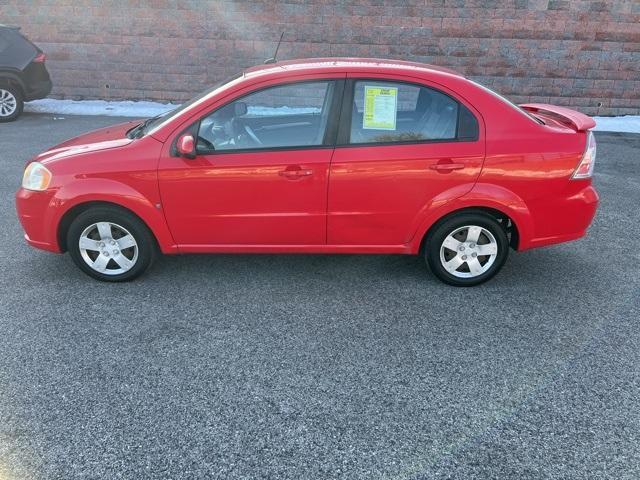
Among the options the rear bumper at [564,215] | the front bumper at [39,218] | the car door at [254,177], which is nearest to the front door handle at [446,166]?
the rear bumper at [564,215]

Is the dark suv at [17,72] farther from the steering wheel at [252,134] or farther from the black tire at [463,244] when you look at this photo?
the black tire at [463,244]

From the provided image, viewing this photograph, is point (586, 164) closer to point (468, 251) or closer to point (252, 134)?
point (468, 251)

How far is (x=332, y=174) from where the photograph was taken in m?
3.63

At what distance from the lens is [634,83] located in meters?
10.6

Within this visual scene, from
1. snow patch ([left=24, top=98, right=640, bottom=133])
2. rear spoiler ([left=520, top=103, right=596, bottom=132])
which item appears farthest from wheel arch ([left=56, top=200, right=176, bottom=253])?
snow patch ([left=24, top=98, right=640, bottom=133])

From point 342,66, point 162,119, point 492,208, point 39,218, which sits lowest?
point 39,218

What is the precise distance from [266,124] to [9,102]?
822cm

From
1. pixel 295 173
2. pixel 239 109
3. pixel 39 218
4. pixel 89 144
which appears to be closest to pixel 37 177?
pixel 39 218

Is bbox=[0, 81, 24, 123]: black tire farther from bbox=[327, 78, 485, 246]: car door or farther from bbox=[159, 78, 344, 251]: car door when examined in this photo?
bbox=[327, 78, 485, 246]: car door

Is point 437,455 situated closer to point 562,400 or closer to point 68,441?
point 562,400

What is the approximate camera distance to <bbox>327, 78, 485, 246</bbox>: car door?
362 centimetres

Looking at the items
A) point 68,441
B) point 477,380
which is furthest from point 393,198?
point 68,441

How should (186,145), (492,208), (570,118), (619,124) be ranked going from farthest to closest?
(619,124) < (570,118) < (492,208) < (186,145)

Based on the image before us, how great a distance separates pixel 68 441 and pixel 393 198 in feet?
8.02
